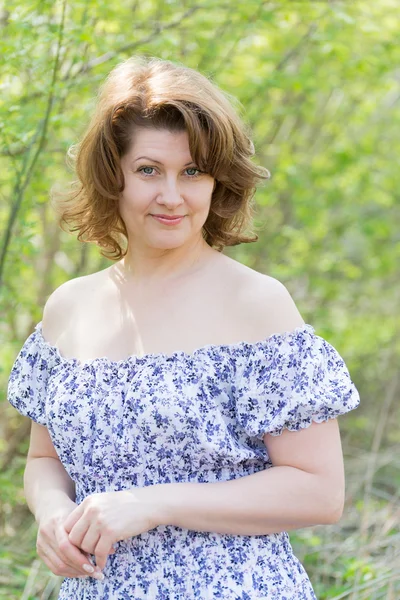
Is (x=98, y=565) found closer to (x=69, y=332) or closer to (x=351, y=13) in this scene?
(x=69, y=332)

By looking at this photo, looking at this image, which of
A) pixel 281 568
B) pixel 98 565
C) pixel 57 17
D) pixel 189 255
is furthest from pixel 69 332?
pixel 57 17

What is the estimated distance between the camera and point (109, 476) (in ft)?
5.78

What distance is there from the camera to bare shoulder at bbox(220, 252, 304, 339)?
1714 millimetres

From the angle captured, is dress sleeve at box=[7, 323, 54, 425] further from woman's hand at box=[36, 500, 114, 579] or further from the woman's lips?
the woman's lips

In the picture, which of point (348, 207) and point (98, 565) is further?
point (348, 207)

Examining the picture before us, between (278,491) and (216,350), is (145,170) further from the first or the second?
(278,491)

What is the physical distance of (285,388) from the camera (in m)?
1.68

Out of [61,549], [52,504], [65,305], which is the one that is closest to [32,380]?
[65,305]

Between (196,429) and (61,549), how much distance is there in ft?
1.16

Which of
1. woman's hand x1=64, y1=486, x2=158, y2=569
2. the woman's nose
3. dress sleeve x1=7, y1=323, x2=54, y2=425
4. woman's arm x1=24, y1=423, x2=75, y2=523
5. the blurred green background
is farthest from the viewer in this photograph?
the blurred green background

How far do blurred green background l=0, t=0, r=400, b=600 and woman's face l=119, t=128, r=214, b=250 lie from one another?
0.72 meters

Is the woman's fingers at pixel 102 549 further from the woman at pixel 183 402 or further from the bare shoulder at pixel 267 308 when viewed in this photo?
the bare shoulder at pixel 267 308

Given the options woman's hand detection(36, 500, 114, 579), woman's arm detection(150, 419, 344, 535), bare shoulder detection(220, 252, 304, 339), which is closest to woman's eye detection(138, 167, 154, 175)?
bare shoulder detection(220, 252, 304, 339)

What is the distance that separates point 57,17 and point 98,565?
217 centimetres
